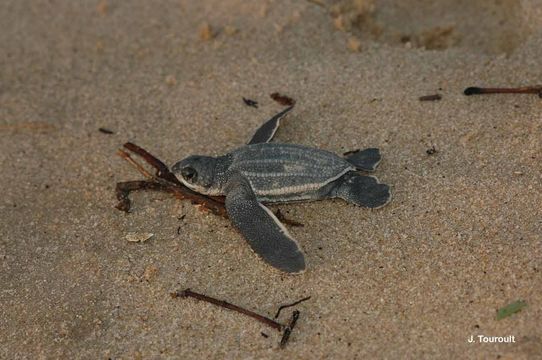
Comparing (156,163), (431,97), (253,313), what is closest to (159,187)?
(156,163)

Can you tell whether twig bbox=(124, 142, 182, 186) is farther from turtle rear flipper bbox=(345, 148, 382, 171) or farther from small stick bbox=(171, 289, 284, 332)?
turtle rear flipper bbox=(345, 148, 382, 171)

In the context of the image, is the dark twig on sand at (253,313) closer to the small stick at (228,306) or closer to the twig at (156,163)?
the small stick at (228,306)

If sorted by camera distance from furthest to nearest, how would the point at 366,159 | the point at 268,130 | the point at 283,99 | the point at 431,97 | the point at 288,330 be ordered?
the point at 283,99, the point at 431,97, the point at 268,130, the point at 366,159, the point at 288,330

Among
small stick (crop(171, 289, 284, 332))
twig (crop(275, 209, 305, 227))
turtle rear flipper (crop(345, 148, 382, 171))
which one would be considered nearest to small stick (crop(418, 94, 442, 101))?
turtle rear flipper (crop(345, 148, 382, 171))

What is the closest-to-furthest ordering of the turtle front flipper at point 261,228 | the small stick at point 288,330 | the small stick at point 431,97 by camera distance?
the small stick at point 288,330 < the turtle front flipper at point 261,228 < the small stick at point 431,97

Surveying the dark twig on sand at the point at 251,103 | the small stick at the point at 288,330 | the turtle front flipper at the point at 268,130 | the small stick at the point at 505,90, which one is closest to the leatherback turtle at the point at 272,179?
the turtle front flipper at the point at 268,130

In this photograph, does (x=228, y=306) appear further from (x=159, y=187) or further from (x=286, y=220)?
(x=159, y=187)
